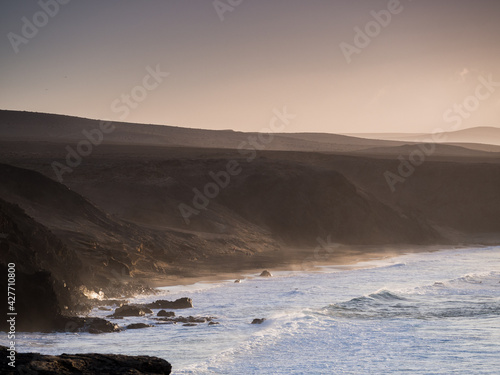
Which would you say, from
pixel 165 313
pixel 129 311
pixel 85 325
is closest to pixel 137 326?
pixel 85 325

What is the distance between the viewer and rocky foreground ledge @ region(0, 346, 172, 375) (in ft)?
33.4

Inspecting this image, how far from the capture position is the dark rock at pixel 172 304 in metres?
25.4

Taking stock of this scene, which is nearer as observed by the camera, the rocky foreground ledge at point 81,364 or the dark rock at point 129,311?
the rocky foreground ledge at point 81,364

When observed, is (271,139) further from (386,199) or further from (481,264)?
(481,264)

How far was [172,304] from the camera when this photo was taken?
2559 cm

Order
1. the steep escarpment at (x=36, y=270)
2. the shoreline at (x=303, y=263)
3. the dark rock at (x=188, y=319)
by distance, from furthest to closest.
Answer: the shoreline at (x=303, y=263), the dark rock at (x=188, y=319), the steep escarpment at (x=36, y=270)

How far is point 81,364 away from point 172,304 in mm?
15160

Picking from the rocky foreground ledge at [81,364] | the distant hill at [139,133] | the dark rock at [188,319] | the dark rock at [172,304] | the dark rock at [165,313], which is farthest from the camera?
the distant hill at [139,133]

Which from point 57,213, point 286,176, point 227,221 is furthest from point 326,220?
point 57,213

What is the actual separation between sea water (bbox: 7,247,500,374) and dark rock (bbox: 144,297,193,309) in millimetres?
428

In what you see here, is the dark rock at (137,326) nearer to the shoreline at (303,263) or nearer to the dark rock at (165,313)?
the dark rock at (165,313)

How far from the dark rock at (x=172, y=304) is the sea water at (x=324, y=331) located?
428mm

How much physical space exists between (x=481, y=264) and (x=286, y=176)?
19208 millimetres

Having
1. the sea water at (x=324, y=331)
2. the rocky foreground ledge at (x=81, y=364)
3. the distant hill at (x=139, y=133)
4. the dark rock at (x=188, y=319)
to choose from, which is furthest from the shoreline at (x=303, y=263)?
the distant hill at (x=139, y=133)
